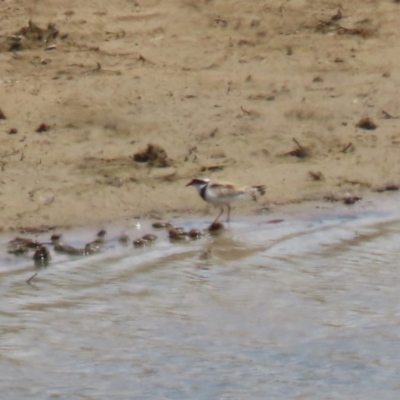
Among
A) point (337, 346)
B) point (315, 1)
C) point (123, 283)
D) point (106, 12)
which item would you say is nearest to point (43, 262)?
point (123, 283)

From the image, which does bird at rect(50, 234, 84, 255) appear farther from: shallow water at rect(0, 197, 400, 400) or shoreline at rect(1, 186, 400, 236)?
shoreline at rect(1, 186, 400, 236)

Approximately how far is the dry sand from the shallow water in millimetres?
750

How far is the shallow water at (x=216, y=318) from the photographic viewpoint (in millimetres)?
6418

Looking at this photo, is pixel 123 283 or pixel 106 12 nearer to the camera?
pixel 123 283

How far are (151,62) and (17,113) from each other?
1.69 meters

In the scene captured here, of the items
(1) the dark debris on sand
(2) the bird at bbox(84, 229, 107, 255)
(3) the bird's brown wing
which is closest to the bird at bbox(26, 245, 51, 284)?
(2) the bird at bbox(84, 229, 107, 255)

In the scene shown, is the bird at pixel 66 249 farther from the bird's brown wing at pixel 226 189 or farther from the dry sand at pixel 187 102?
the bird's brown wing at pixel 226 189

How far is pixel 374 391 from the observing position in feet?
21.1

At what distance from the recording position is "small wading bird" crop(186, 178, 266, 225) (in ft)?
29.4

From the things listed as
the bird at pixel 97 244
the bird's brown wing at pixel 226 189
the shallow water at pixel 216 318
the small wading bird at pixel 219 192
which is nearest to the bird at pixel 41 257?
the shallow water at pixel 216 318

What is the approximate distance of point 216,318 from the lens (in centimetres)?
730

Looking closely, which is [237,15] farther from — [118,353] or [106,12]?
[118,353]

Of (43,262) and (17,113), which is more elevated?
(17,113)

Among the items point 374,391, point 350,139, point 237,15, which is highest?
point 237,15
